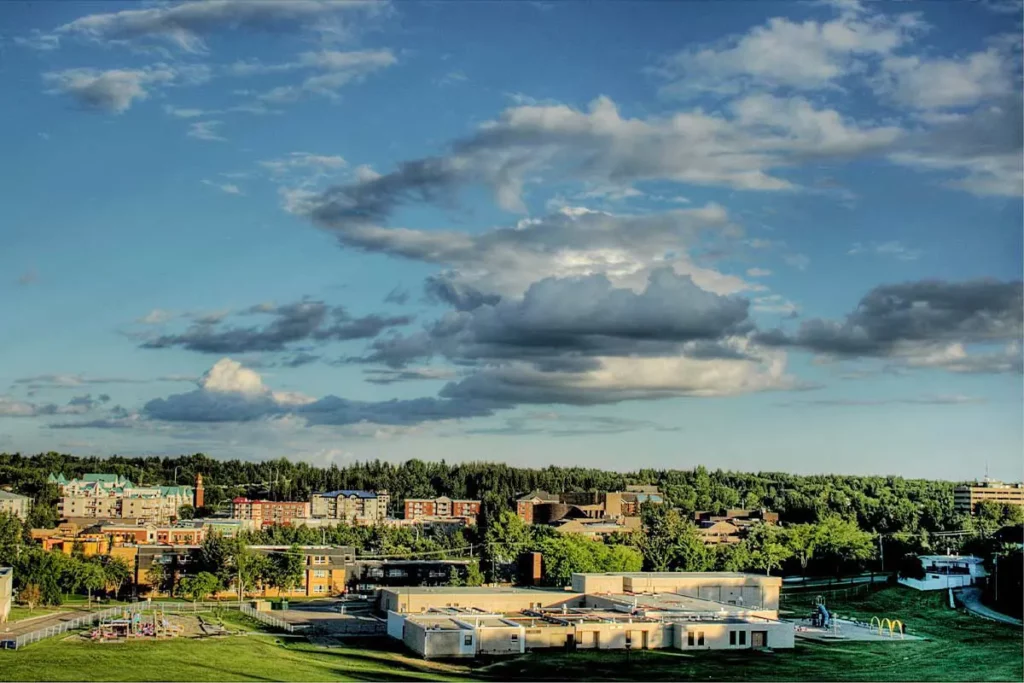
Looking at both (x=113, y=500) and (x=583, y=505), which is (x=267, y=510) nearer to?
(x=113, y=500)

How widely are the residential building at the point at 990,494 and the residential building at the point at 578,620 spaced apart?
71.3 ft

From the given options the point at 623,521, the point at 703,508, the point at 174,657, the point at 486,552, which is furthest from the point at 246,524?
the point at 174,657

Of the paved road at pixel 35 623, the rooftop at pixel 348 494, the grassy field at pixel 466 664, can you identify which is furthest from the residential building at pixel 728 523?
the paved road at pixel 35 623

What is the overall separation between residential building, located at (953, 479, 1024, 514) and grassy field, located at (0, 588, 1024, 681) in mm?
22808

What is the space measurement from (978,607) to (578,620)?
40.1 feet

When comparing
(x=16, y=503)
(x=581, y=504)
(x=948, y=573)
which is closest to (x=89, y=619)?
(x=948, y=573)

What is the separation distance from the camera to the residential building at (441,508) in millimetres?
50125

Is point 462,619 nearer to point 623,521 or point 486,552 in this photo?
point 486,552

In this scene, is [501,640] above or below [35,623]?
above

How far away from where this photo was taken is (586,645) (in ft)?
60.8

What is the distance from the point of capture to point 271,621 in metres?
21.5

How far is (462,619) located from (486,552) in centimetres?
1294

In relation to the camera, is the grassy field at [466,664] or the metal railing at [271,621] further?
the metal railing at [271,621]

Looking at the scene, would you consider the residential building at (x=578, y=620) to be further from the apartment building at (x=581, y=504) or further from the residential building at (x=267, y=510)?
the residential building at (x=267, y=510)
